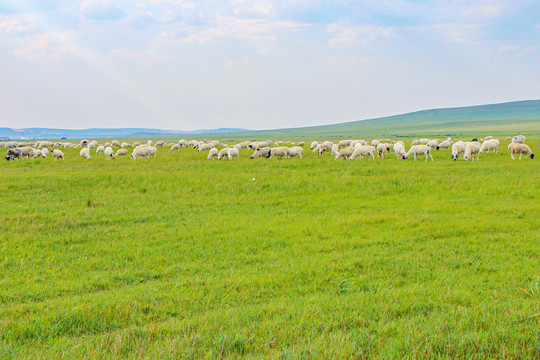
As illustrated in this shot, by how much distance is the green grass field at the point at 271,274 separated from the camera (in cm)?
389

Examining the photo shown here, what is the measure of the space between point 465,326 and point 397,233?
5252 millimetres

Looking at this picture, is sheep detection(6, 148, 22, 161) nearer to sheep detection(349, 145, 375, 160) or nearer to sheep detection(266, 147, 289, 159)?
sheep detection(266, 147, 289, 159)

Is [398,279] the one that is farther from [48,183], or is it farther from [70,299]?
[48,183]

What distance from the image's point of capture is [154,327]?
4.37m

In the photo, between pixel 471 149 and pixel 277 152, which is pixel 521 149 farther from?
pixel 277 152

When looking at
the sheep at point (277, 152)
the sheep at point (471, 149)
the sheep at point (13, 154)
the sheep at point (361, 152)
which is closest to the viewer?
the sheep at point (471, 149)

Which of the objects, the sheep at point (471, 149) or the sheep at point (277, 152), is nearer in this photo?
the sheep at point (471, 149)

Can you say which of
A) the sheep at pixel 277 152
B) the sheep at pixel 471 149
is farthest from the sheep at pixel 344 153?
the sheep at pixel 471 149

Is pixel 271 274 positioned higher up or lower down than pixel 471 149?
lower down

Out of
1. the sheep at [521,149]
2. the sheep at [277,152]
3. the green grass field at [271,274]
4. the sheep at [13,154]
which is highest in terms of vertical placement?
the sheep at [13,154]

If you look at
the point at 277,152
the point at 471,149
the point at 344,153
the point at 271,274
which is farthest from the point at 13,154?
the point at 471,149

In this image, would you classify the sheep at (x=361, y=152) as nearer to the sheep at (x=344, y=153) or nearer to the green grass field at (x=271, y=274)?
the sheep at (x=344, y=153)

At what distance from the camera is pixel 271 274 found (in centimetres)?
636

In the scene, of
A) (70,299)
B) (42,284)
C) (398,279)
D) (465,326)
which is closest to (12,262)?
(42,284)
